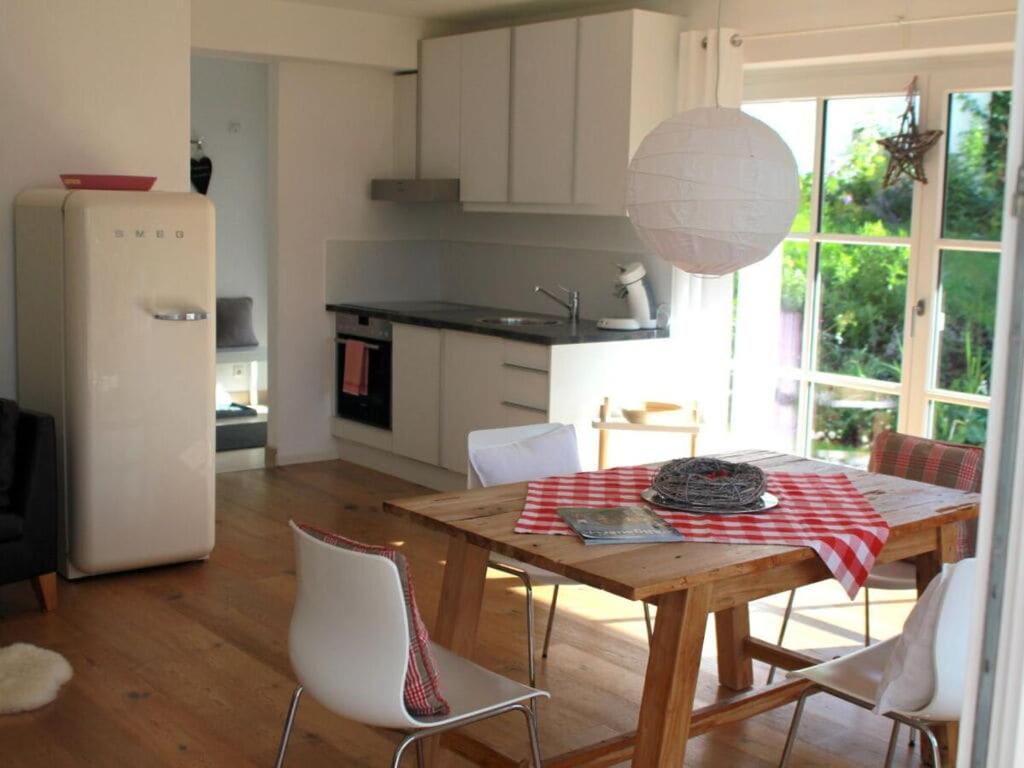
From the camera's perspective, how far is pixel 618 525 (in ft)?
9.70

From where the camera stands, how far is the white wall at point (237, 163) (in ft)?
28.7

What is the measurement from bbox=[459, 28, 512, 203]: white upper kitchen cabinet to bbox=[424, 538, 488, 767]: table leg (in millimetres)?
3556

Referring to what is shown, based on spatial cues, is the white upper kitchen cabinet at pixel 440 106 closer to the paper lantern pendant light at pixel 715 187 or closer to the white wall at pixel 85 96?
the white wall at pixel 85 96

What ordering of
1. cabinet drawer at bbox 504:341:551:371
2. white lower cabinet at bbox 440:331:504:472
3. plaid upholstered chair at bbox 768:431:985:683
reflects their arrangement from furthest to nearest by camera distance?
white lower cabinet at bbox 440:331:504:472 → cabinet drawer at bbox 504:341:551:371 → plaid upholstered chair at bbox 768:431:985:683

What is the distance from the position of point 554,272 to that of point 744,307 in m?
1.25

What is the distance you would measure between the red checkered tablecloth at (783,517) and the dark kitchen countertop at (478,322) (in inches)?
82.9

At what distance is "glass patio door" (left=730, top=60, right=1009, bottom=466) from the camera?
490 centimetres

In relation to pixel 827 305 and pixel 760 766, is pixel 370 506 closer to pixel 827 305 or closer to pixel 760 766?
pixel 827 305

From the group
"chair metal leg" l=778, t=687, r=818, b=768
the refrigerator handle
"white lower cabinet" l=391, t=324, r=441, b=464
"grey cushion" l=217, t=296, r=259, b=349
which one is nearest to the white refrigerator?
the refrigerator handle

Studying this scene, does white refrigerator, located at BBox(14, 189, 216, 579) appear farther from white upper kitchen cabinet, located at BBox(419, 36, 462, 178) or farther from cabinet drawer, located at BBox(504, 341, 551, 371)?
white upper kitchen cabinet, located at BBox(419, 36, 462, 178)

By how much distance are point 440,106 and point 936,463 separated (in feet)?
12.3

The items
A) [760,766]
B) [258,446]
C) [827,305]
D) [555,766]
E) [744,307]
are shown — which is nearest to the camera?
[555,766]

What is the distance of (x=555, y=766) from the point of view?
2848 millimetres

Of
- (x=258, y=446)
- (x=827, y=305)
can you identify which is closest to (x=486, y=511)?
(x=827, y=305)
